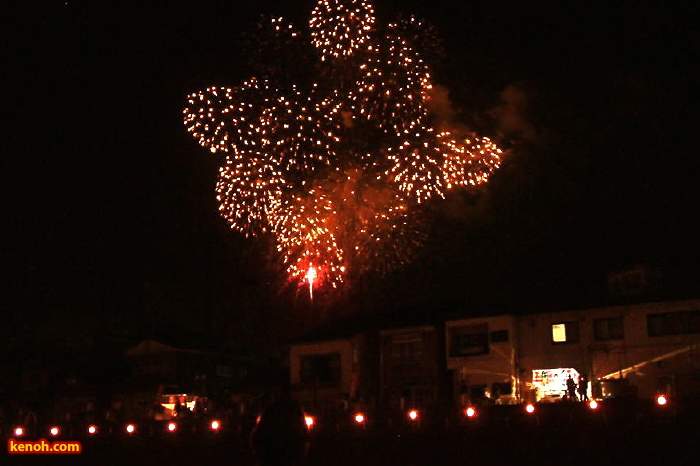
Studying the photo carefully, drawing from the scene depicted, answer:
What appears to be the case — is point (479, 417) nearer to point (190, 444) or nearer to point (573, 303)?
point (190, 444)

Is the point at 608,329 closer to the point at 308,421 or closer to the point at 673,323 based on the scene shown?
the point at 673,323

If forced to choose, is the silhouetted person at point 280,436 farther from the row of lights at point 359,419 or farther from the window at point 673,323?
the window at point 673,323

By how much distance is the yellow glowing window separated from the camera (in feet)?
110

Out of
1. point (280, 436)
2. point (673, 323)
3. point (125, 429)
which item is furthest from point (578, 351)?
point (280, 436)

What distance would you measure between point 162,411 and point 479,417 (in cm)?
1678

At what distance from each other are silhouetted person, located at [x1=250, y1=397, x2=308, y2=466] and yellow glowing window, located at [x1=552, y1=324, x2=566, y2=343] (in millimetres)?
28179

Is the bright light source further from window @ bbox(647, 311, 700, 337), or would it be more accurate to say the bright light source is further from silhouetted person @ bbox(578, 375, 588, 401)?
window @ bbox(647, 311, 700, 337)

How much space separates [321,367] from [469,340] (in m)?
8.74

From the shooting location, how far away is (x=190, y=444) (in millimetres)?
22641

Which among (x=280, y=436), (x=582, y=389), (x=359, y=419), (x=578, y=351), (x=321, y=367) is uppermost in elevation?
(x=578, y=351)

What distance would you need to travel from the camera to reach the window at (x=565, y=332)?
109 ft

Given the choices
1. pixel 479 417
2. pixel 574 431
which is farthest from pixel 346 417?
pixel 574 431

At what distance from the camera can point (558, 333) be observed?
111 ft

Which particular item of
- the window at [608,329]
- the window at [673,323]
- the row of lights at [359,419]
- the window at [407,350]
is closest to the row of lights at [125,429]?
the row of lights at [359,419]
